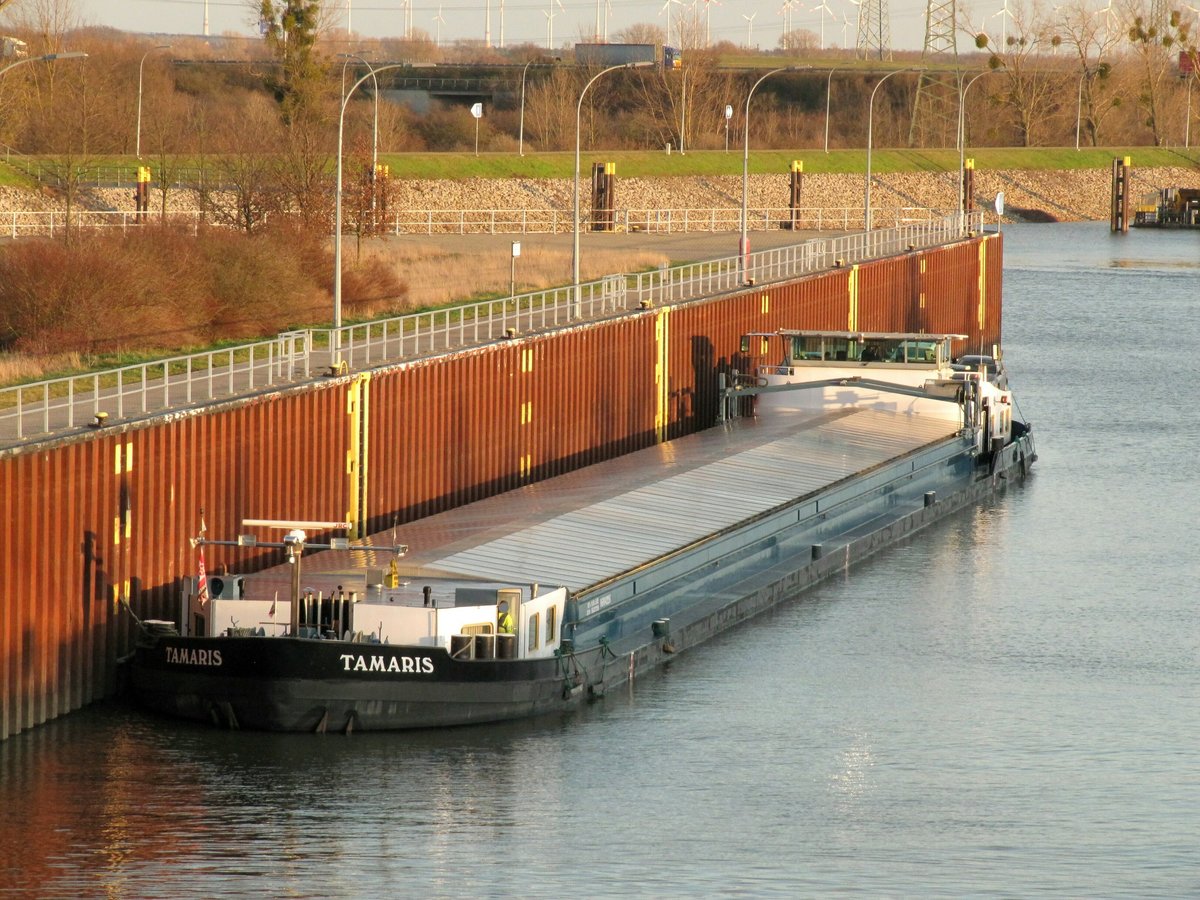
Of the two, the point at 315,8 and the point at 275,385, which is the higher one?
the point at 315,8

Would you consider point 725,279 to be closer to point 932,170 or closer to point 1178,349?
point 1178,349

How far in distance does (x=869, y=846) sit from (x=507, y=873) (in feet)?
14.7

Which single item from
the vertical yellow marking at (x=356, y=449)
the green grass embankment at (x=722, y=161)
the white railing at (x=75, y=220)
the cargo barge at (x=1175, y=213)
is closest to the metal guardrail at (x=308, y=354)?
the vertical yellow marking at (x=356, y=449)

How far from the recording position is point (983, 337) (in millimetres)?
83062

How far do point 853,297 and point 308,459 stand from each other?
119ft

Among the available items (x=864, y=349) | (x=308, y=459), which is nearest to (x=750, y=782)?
(x=308, y=459)

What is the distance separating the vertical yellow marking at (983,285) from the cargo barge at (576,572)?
33494 mm

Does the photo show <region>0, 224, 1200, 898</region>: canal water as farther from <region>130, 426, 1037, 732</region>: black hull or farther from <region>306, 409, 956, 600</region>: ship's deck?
<region>306, 409, 956, 600</region>: ship's deck

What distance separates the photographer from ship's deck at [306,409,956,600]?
102ft

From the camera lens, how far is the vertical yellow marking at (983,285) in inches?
3307

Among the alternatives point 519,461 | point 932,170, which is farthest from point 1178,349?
point 932,170

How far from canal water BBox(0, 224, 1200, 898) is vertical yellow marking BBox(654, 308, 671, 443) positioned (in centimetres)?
1444

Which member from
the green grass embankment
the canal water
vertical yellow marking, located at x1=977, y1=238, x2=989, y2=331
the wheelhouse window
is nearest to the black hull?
the canal water

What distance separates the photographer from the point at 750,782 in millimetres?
26250
